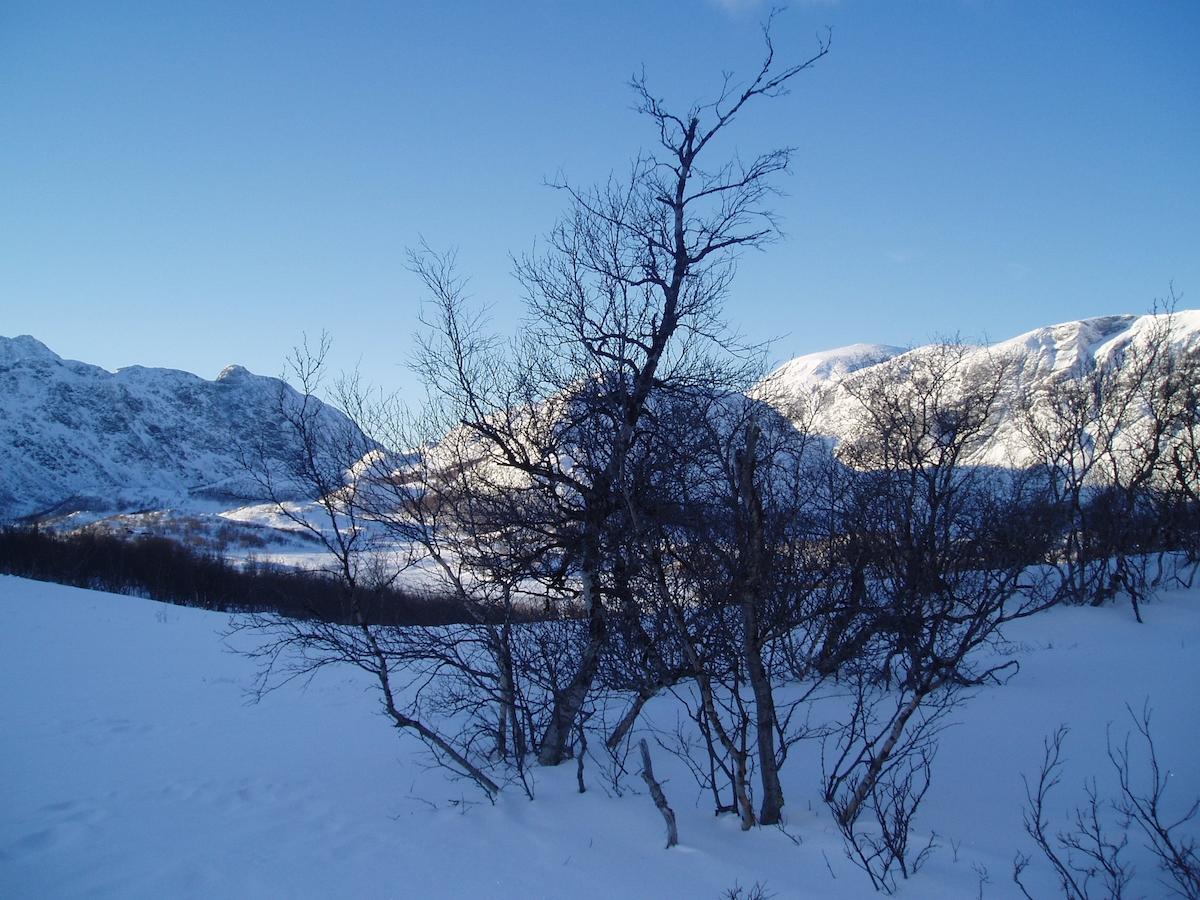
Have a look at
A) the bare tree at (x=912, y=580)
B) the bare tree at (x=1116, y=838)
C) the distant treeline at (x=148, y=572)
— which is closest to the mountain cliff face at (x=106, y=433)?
the distant treeline at (x=148, y=572)

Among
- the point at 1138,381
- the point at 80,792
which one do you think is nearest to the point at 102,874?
the point at 80,792

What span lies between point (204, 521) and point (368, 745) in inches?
2335

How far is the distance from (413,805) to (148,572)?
35374 millimetres

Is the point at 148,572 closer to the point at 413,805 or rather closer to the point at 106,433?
the point at 413,805

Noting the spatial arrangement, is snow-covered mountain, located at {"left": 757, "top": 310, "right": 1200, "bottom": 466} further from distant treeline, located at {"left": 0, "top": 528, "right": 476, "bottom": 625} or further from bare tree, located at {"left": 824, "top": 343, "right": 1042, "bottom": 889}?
distant treeline, located at {"left": 0, "top": 528, "right": 476, "bottom": 625}

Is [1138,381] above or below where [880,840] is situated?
above

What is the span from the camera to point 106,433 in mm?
158000

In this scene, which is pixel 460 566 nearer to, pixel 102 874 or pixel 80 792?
pixel 102 874

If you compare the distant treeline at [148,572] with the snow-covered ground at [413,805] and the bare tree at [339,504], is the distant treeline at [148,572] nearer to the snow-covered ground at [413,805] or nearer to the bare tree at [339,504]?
the snow-covered ground at [413,805]

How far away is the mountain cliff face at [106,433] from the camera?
4823 inches

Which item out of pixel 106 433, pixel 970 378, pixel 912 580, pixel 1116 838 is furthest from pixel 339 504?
pixel 106 433

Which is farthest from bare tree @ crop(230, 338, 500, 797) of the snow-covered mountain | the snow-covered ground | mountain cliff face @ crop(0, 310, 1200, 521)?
mountain cliff face @ crop(0, 310, 1200, 521)

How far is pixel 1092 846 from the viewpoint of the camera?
17.9 feet

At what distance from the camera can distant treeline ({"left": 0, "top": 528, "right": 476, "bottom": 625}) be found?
31703 millimetres
